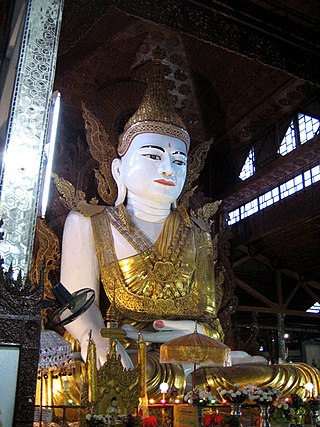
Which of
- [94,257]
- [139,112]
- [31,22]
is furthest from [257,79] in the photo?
[31,22]

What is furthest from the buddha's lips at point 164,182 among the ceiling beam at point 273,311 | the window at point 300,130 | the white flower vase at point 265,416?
the ceiling beam at point 273,311

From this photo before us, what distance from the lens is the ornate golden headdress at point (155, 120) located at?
5304 millimetres

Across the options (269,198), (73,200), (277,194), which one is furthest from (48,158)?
(269,198)

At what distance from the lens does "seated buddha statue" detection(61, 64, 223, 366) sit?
4.93 meters

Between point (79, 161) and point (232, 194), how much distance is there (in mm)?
3071

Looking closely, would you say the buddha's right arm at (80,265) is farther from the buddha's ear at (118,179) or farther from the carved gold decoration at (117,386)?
the carved gold decoration at (117,386)

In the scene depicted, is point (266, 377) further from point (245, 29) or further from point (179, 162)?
point (245, 29)

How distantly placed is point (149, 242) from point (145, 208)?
38cm

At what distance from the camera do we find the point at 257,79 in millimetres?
6391

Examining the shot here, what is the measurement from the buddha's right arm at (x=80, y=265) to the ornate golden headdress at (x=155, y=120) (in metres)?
0.92

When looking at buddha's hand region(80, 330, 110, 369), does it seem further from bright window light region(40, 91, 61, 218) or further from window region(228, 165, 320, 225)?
window region(228, 165, 320, 225)

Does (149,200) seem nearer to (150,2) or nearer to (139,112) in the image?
(139,112)

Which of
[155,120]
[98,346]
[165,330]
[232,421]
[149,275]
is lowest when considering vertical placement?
[232,421]

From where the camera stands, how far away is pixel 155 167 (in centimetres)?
514
